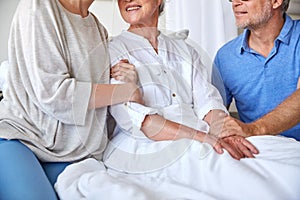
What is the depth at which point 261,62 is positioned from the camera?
1167 mm

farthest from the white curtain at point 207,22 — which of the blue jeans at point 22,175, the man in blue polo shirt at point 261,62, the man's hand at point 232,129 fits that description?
the blue jeans at point 22,175

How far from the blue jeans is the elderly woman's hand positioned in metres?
0.25

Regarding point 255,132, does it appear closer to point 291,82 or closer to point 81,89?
point 291,82

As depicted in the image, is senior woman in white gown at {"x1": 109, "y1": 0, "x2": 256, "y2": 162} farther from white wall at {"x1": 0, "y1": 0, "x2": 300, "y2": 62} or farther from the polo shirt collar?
the polo shirt collar

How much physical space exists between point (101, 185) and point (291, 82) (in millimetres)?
754

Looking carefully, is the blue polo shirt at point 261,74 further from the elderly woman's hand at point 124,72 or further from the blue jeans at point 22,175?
the blue jeans at point 22,175


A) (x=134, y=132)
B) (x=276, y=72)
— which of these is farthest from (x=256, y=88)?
(x=134, y=132)

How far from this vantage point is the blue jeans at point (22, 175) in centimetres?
66

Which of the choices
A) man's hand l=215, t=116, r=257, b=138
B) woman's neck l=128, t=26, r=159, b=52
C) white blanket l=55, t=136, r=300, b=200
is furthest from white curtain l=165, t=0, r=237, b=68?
white blanket l=55, t=136, r=300, b=200

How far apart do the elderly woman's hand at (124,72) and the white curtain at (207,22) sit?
333mm

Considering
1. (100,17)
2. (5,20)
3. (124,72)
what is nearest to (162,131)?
(124,72)

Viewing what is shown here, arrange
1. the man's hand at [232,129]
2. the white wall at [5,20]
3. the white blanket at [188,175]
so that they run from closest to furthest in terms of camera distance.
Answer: the white blanket at [188,175] < the man's hand at [232,129] < the white wall at [5,20]

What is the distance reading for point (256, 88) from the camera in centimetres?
117

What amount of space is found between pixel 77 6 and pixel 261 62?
0.61m
